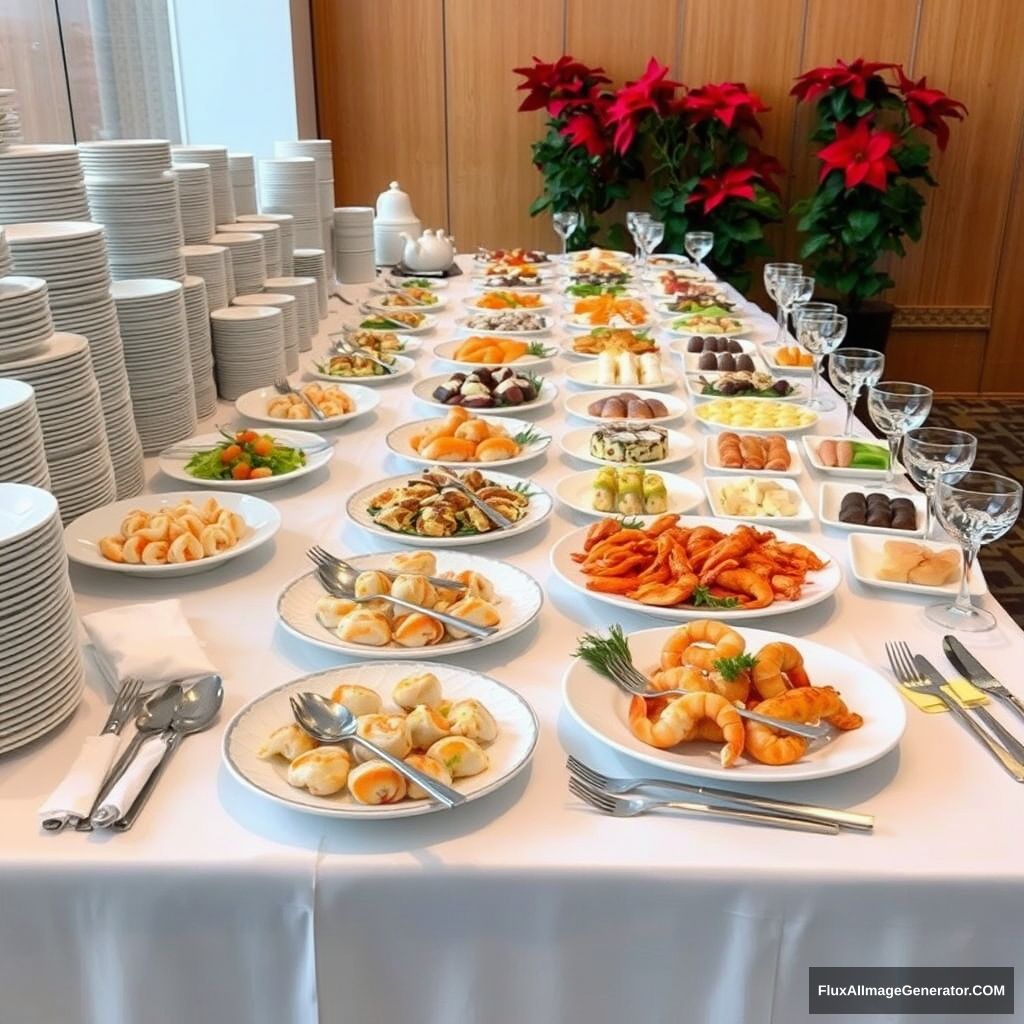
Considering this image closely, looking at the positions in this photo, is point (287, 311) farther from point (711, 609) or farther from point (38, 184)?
point (711, 609)

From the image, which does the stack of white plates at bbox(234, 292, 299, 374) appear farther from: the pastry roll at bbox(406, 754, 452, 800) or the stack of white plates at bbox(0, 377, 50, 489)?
the pastry roll at bbox(406, 754, 452, 800)

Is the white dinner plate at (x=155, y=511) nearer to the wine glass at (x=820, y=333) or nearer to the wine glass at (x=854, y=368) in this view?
the wine glass at (x=854, y=368)

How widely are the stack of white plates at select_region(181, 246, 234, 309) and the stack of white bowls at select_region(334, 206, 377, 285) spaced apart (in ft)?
4.14

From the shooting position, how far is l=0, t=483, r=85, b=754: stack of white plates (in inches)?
34.5

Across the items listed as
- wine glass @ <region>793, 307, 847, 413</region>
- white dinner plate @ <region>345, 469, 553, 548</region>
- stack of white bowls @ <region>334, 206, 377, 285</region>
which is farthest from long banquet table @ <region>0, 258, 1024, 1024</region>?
stack of white bowls @ <region>334, 206, 377, 285</region>

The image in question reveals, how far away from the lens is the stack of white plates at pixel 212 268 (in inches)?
→ 79.9

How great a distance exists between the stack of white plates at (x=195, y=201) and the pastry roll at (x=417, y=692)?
1.47 meters

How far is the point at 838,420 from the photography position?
1993 millimetres

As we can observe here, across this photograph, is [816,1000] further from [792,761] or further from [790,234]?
[790,234]

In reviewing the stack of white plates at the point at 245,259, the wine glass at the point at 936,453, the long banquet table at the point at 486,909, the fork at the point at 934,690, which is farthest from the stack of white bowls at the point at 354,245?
the long banquet table at the point at 486,909

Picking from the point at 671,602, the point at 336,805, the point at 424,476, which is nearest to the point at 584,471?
the point at 424,476

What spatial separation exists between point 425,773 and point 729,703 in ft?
0.92

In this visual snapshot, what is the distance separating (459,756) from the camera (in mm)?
854

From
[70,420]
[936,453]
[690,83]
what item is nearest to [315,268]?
[70,420]
